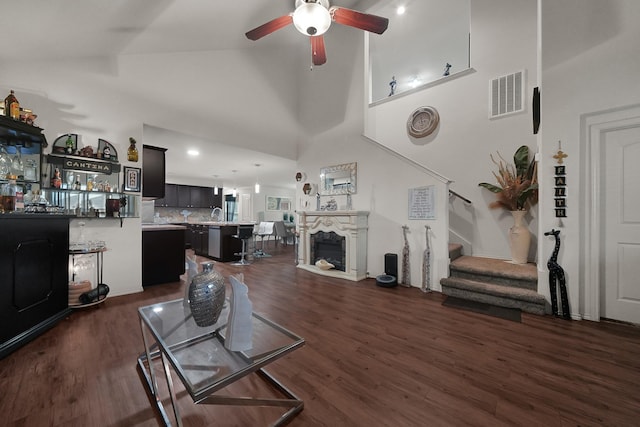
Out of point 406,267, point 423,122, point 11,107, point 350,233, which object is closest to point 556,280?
point 406,267

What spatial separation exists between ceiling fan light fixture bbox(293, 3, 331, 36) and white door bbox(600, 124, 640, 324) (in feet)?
9.69

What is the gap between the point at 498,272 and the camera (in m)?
2.92

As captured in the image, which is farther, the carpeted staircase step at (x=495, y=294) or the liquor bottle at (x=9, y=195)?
the carpeted staircase step at (x=495, y=294)

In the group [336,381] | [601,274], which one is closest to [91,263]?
[336,381]

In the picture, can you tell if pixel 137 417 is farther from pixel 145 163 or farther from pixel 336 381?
pixel 145 163

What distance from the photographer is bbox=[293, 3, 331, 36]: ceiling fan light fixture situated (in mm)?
2043

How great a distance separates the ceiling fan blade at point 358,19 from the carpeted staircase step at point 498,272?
3.00 metres

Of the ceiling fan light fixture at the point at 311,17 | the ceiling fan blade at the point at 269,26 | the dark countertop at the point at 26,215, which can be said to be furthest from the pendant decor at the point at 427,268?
the dark countertop at the point at 26,215

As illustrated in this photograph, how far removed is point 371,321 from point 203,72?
431 cm

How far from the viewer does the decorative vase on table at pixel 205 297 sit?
1357 millimetres

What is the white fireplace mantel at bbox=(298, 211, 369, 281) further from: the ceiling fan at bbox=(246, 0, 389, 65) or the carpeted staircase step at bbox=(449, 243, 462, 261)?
the ceiling fan at bbox=(246, 0, 389, 65)

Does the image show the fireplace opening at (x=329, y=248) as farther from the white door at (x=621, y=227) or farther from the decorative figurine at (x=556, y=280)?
the white door at (x=621, y=227)

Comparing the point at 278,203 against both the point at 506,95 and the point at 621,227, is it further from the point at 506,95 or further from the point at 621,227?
the point at 621,227

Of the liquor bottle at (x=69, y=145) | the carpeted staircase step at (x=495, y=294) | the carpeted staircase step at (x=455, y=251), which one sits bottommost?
the carpeted staircase step at (x=495, y=294)
